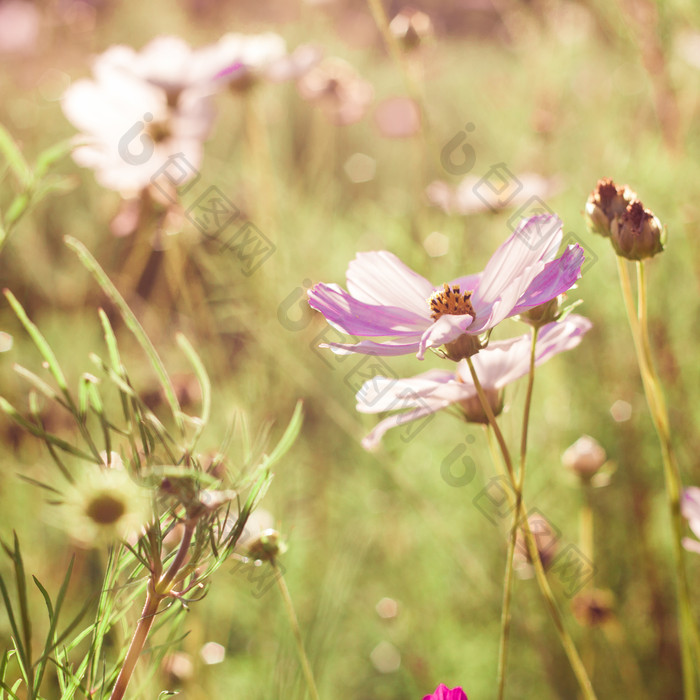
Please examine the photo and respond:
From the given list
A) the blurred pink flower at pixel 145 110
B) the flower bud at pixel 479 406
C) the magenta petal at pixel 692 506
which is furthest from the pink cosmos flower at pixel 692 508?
the blurred pink flower at pixel 145 110

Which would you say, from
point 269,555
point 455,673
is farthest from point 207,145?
point 269,555

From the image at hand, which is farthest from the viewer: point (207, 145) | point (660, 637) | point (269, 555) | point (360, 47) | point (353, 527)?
point (360, 47)

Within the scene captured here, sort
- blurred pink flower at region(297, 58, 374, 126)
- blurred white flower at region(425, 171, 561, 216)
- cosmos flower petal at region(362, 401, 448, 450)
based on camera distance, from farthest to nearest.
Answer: blurred pink flower at region(297, 58, 374, 126), blurred white flower at region(425, 171, 561, 216), cosmos flower petal at region(362, 401, 448, 450)

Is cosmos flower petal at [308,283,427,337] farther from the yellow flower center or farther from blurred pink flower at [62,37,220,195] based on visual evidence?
blurred pink flower at [62,37,220,195]

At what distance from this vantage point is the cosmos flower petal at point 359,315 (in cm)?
29

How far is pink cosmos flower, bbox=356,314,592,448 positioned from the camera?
0.29m

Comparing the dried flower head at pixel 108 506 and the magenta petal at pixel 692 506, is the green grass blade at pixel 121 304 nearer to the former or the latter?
the dried flower head at pixel 108 506

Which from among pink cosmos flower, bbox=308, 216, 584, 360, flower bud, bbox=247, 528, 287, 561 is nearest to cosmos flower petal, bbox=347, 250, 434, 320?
pink cosmos flower, bbox=308, 216, 584, 360

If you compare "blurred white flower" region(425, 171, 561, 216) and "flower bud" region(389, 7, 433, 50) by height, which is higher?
"flower bud" region(389, 7, 433, 50)

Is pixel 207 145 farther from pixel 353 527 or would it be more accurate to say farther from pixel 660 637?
pixel 660 637

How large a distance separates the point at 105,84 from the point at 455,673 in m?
0.72

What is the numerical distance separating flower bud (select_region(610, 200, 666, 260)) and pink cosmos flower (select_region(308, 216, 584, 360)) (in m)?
0.03

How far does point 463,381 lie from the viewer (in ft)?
1.13

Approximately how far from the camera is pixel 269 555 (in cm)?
31
